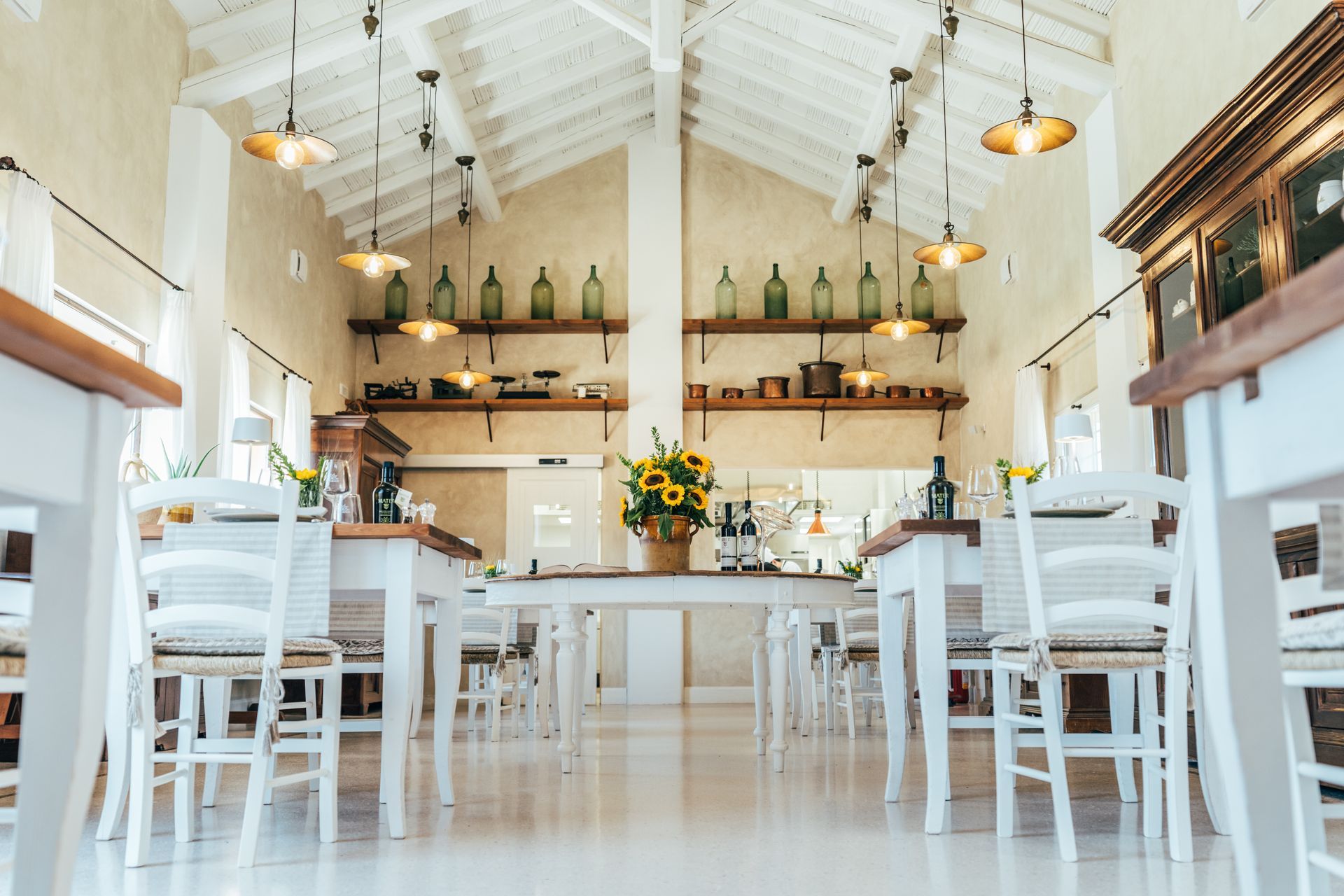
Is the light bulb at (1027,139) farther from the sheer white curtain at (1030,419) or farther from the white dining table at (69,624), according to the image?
the white dining table at (69,624)

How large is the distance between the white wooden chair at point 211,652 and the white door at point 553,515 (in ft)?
22.2

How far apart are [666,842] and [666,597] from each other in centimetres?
130

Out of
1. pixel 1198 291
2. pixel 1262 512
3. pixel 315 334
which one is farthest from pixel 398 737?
pixel 315 334

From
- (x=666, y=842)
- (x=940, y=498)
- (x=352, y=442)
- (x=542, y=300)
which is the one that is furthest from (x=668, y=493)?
Answer: (x=542, y=300)

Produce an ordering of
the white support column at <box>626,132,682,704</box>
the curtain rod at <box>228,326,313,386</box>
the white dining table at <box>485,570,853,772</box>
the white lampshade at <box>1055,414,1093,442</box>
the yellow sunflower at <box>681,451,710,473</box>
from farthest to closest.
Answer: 1. the white support column at <box>626,132,682,704</box>
2. the curtain rod at <box>228,326,313,386</box>
3. the white lampshade at <box>1055,414,1093,442</box>
4. the yellow sunflower at <box>681,451,710,473</box>
5. the white dining table at <box>485,570,853,772</box>

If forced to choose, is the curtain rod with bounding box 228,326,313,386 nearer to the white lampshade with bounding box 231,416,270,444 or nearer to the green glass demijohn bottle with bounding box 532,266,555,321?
the white lampshade with bounding box 231,416,270,444

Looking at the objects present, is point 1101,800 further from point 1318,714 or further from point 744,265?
point 744,265

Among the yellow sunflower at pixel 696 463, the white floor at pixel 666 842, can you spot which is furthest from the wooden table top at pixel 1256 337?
the yellow sunflower at pixel 696 463

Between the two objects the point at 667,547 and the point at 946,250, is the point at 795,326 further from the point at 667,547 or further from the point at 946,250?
the point at 667,547

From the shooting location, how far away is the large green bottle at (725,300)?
963cm

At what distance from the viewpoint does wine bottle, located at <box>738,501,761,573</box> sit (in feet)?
15.3

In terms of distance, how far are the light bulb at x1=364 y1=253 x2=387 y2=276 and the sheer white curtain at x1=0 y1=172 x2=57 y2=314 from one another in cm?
185

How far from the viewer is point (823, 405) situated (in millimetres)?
9328

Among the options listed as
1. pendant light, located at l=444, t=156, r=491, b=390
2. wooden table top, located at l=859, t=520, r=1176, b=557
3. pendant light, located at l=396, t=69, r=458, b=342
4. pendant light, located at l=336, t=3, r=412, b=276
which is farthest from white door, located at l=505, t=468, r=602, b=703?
wooden table top, located at l=859, t=520, r=1176, b=557
